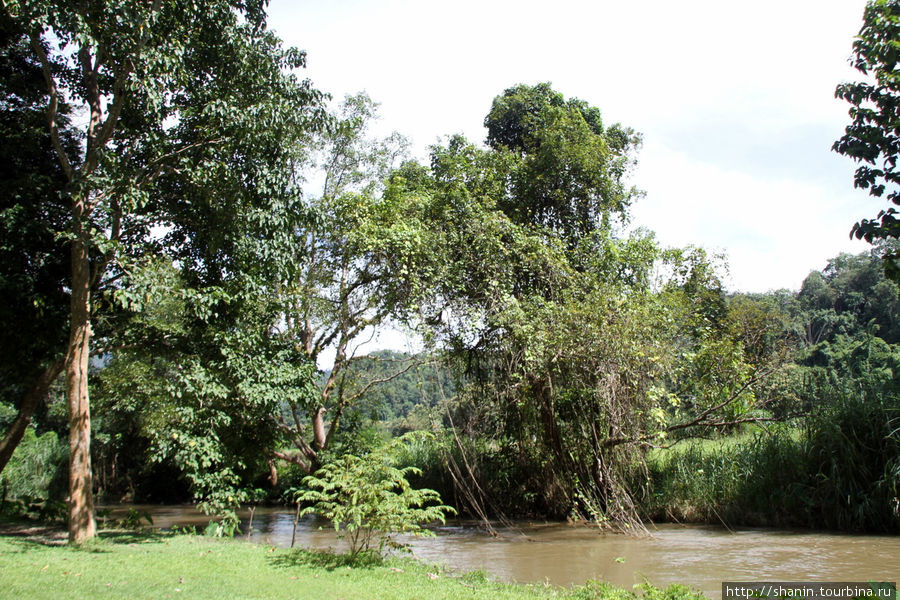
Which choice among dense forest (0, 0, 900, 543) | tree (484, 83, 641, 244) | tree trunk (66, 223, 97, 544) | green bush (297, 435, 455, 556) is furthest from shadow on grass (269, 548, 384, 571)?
tree (484, 83, 641, 244)

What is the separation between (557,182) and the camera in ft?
48.2

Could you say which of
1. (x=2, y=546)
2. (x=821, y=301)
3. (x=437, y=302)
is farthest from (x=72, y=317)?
(x=821, y=301)

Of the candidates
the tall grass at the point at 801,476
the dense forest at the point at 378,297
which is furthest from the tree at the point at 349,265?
the tall grass at the point at 801,476

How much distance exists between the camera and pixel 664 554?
9.19 meters

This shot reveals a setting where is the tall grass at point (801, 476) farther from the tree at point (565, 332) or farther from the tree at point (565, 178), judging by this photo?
the tree at point (565, 178)

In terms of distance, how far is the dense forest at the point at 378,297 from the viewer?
9047mm

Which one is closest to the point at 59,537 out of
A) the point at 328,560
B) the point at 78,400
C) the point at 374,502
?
the point at 78,400

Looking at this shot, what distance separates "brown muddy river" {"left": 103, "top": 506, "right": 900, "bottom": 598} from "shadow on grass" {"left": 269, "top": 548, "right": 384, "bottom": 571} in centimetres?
144

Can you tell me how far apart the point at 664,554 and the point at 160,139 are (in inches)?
405

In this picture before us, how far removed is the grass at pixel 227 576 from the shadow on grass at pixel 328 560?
0.01 m

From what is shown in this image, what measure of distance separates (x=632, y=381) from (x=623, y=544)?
292 centimetres

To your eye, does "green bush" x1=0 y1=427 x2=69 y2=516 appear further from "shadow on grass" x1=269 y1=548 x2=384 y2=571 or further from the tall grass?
the tall grass

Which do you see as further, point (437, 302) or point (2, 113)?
point (437, 302)

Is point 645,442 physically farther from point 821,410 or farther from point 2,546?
point 2,546
